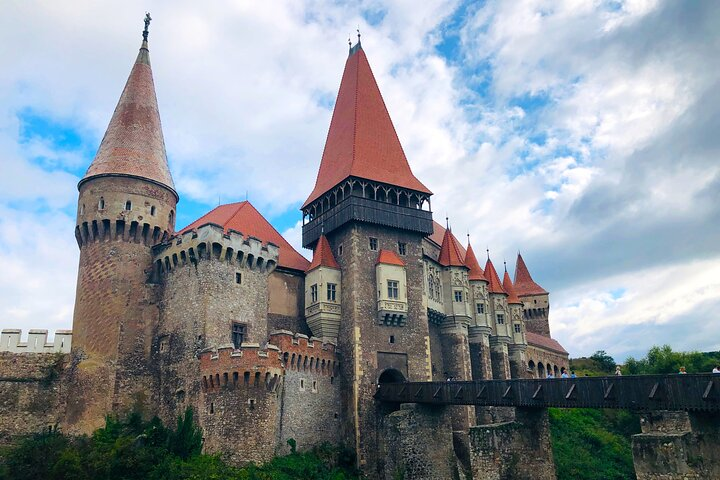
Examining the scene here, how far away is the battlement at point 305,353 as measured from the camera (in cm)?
2943

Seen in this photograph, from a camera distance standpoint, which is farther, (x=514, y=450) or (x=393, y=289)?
(x=393, y=289)

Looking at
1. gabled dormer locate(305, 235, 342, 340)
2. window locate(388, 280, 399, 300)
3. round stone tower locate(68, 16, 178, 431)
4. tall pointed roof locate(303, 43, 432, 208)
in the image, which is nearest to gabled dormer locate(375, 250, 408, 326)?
window locate(388, 280, 399, 300)

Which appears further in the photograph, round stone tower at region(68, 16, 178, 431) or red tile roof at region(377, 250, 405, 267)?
red tile roof at region(377, 250, 405, 267)

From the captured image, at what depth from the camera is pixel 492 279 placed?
45.4 meters

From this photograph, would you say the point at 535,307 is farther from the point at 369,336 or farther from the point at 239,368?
the point at 239,368

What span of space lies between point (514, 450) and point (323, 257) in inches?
573

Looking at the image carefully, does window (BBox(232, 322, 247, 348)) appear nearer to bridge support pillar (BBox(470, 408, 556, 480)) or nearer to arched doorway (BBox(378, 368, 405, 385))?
arched doorway (BBox(378, 368, 405, 385))

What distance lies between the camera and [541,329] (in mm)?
61812

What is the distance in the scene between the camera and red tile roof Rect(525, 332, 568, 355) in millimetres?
54016

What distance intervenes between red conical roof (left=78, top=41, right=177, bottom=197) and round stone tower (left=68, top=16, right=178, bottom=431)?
0.05 metres

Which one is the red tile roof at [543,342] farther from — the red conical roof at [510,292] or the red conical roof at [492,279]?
the red conical roof at [492,279]

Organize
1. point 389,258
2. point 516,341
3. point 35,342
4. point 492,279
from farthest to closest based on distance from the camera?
1. point 516,341
2. point 492,279
3. point 389,258
4. point 35,342

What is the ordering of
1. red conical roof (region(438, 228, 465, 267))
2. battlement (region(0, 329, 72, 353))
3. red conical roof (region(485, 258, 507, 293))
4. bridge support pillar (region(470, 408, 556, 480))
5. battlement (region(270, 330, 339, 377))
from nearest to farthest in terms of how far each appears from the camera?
bridge support pillar (region(470, 408, 556, 480)) < battlement (region(0, 329, 72, 353)) < battlement (region(270, 330, 339, 377)) < red conical roof (region(438, 228, 465, 267)) < red conical roof (region(485, 258, 507, 293))

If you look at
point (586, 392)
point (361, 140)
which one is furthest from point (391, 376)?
point (361, 140)
